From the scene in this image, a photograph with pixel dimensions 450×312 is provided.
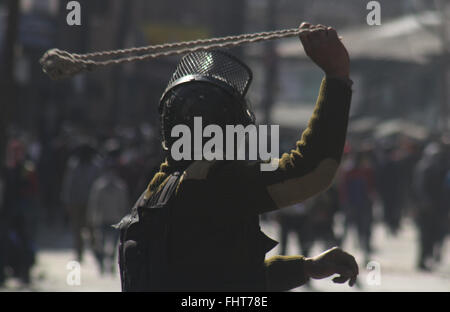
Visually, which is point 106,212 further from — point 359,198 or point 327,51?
point 327,51

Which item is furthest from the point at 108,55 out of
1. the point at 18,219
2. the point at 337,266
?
the point at 18,219

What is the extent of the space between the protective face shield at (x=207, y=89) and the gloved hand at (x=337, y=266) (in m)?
0.48

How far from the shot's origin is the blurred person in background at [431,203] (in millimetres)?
15242

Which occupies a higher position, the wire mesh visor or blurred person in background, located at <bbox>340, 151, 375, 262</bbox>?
the wire mesh visor

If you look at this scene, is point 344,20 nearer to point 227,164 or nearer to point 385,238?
point 385,238

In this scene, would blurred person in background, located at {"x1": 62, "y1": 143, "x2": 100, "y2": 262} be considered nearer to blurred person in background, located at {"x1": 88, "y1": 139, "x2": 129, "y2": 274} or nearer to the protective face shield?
blurred person in background, located at {"x1": 88, "y1": 139, "x2": 129, "y2": 274}

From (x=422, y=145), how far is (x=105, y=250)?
15.9 metres

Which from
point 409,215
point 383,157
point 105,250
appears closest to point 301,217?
point 105,250

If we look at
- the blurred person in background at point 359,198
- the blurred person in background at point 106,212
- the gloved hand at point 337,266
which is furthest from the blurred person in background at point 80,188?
the gloved hand at point 337,266

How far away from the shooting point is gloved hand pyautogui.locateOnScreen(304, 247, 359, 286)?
3459 millimetres

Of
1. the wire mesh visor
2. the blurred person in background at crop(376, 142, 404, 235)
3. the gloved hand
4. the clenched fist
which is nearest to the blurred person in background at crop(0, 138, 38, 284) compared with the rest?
the wire mesh visor

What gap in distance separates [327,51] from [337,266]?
681 mm

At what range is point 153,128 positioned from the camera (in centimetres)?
3641

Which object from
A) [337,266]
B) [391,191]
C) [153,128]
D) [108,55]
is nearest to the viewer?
[337,266]
